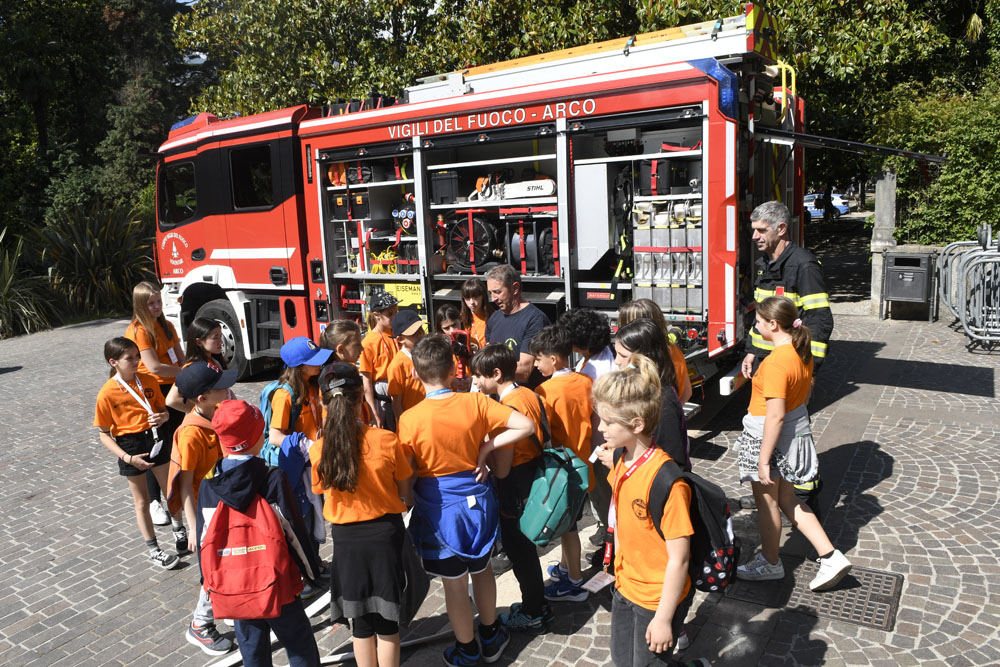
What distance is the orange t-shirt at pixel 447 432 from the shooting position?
325cm

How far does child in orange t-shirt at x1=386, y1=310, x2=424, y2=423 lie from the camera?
5152mm

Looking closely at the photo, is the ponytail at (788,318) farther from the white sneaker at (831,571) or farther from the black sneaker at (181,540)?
the black sneaker at (181,540)

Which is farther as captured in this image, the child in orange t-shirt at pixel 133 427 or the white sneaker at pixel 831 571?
the child in orange t-shirt at pixel 133 427

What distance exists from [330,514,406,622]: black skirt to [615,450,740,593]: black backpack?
1175 mm

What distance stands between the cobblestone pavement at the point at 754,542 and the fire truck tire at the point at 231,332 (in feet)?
5.80

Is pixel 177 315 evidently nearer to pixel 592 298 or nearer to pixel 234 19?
pixel 592 298

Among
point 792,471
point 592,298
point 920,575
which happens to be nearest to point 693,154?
point 592,298

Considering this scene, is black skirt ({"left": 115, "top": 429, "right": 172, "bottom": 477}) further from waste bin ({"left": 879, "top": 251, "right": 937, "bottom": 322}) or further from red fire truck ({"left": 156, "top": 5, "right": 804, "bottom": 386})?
waste bin ({"left": 879, "top": 251, "right": 937, "bottom": 322})

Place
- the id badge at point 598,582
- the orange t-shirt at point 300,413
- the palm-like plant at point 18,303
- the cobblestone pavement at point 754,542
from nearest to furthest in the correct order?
the cobblestone pavement at point 754,542 → the orange t-shirt at point 300,413 → the id badge at point 598,582 → the palm-like plant at point 18,303

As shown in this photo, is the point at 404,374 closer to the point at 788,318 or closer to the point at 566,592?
the point at 566,592

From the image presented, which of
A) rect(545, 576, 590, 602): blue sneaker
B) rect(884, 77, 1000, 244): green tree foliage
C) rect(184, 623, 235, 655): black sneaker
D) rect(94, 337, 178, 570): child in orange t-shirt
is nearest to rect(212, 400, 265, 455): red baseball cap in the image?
rect(184, 623, 235, 655): black sneaker

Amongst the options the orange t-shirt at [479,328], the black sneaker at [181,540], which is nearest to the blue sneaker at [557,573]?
the orange t-shirt at [479,328]

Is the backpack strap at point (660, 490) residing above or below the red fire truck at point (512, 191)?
below

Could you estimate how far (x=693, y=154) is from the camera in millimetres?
5871
